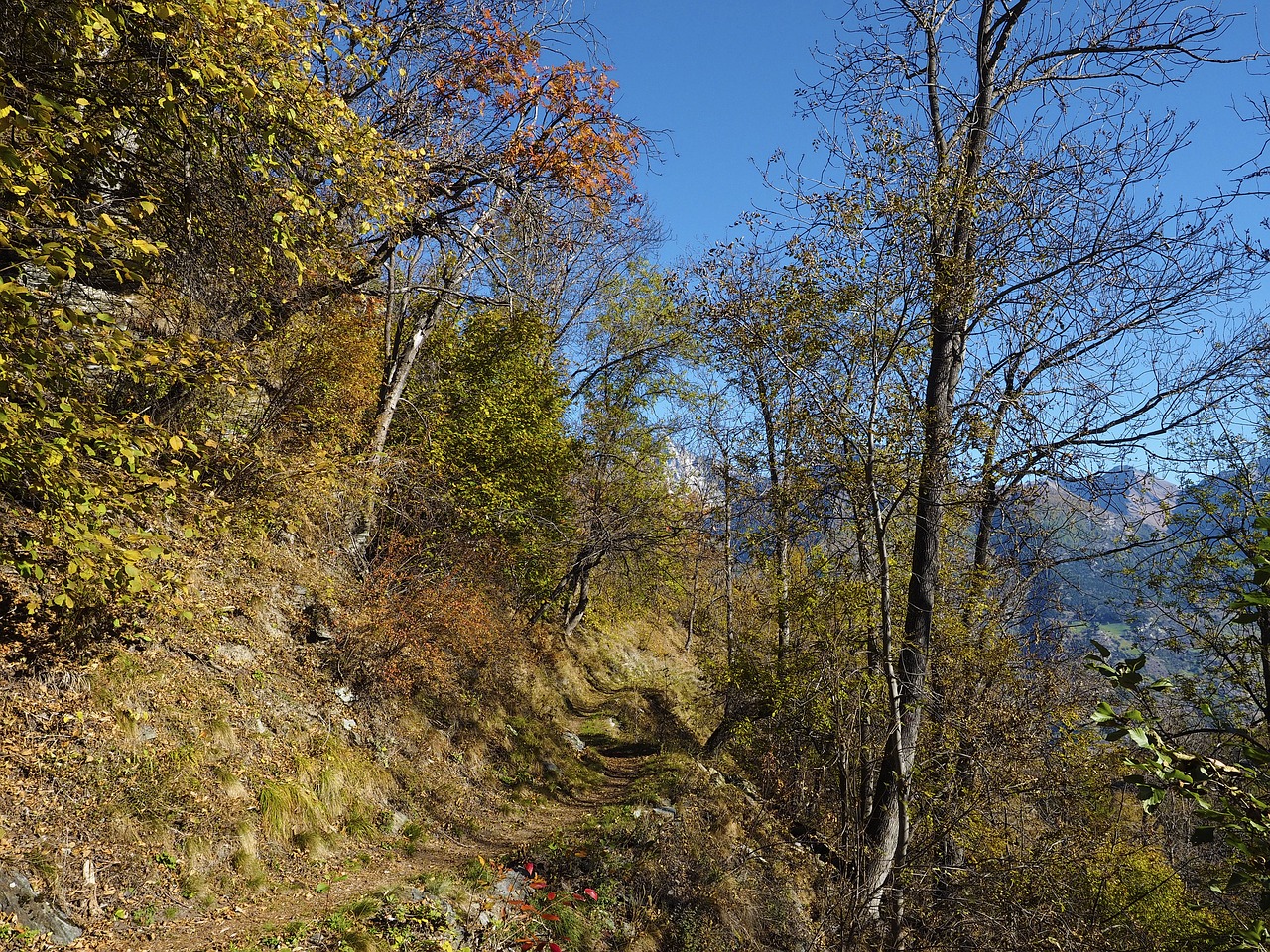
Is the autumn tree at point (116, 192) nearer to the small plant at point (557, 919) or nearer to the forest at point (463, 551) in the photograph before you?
the forest at point (463, 551)

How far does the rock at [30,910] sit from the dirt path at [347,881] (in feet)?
0.56

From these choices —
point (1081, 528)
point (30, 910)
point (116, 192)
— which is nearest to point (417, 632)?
point (30, 910)

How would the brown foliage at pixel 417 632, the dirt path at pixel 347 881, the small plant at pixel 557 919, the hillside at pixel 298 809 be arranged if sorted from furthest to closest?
the brown foliage at pixel 417 632, the small plant at pixel 557 919, the hillside at pixel 298 809, the dirt path at pixel 347 881

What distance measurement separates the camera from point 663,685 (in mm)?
23875

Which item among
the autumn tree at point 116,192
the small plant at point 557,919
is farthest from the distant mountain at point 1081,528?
the autumn tree at point 116,192

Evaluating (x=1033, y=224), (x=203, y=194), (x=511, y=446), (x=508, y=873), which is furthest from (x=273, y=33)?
(x=511, y=446)

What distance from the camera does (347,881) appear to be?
755cm

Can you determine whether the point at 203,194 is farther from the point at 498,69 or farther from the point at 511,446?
the point at 511,446

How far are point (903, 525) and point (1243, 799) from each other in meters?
7.67

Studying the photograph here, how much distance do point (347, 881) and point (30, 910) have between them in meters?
3.10

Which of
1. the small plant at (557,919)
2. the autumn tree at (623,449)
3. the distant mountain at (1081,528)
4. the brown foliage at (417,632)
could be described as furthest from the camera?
the autumn tree at (623,449)

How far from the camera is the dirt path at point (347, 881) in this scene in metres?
5.72

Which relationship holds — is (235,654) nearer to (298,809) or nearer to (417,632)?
(298,809)

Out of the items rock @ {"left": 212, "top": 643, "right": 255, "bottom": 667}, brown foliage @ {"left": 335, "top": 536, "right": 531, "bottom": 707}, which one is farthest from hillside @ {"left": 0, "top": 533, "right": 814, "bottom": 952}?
brown foliage @ {"left": 335, "top": 536, "right": 531, "bottom": 707}
